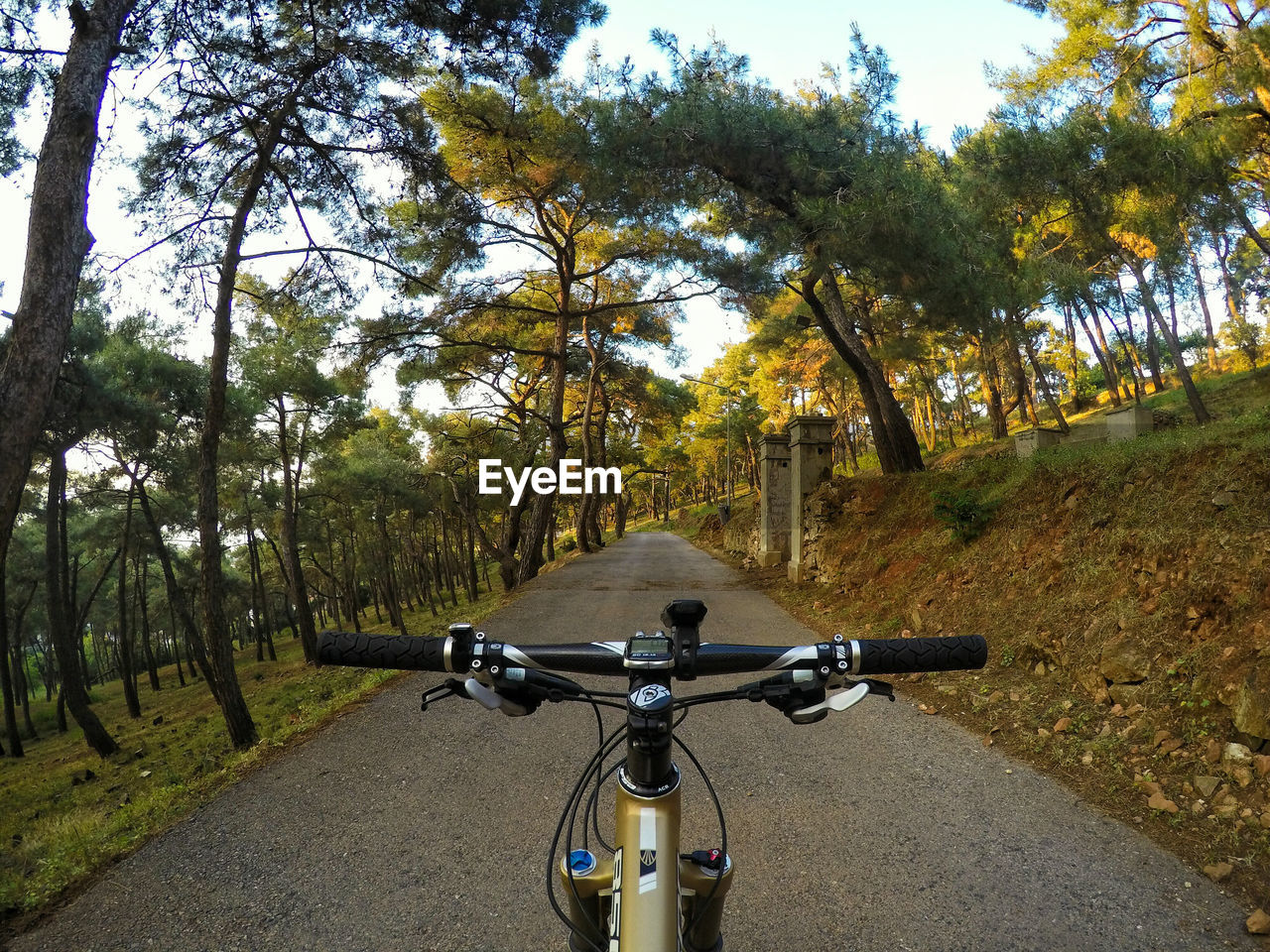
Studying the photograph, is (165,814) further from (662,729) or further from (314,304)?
(314,304)

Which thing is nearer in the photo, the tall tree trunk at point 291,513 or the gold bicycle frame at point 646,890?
the gold bicycle frame at point 646,890

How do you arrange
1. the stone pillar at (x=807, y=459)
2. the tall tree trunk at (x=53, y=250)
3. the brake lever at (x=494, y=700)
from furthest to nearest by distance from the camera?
the stone pillar at (x=807, y=459) → the tall tree trunk at (x=53, y=250) → the brake lever at (x=494, y=700)

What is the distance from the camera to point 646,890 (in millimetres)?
1030

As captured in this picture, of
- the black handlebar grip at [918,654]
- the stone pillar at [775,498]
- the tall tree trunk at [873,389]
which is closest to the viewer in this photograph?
the black handlebar grip at [918,654]

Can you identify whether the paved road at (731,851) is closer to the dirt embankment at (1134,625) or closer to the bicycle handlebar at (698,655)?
the dirt embankment at (1134,625)

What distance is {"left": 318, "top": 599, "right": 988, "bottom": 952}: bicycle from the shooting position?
106 centimetres

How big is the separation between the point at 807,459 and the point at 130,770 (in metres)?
14.6

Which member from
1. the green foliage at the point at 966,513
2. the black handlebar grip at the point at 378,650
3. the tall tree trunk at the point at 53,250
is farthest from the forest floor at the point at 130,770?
the green foliage at the point at 966,513

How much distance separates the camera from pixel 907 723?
450 centimetres

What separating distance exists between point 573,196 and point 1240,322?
29857 mm

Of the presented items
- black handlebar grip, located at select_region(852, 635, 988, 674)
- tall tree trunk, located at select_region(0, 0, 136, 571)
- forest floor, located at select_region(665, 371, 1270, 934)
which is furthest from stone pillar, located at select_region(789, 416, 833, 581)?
black handlebar grip, located at select_region(852, 635, 988, 674)

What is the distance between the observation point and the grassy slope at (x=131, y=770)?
3.19 meters

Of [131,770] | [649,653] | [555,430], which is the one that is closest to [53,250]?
[649,653]

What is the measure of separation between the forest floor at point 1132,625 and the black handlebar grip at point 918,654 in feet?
7.82
